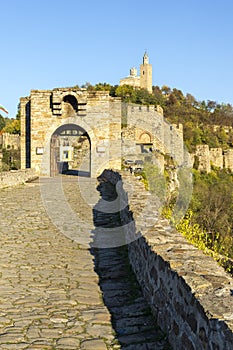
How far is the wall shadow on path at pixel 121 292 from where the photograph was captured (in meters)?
3.42

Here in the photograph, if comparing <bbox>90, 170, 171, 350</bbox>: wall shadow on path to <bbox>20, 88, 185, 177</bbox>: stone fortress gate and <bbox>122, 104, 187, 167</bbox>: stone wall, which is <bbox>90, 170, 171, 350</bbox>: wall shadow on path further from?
<bbox>122, 104, 187, 167</bbox>: stone wall

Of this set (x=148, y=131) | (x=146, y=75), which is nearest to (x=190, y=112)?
(x=146, y=75)

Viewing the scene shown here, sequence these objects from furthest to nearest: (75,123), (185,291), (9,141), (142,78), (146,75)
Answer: (142,78) → (146,75) → (9,141) → (75,123) → (185,291)

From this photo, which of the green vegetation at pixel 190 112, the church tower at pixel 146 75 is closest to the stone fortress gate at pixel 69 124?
the green vegetation at pixel 190 112

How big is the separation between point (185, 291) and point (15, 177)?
1313 cm

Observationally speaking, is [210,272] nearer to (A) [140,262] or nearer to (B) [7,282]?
(A) [140,262]

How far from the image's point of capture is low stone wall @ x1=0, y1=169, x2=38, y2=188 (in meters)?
14.3

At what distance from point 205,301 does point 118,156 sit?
16.6 m

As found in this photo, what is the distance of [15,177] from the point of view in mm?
15414

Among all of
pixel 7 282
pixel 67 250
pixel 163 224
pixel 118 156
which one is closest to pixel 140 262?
pixel 163 224

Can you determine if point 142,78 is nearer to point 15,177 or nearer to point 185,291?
point 15,177

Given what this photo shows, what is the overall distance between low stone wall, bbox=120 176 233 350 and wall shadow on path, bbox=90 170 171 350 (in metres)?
0.11

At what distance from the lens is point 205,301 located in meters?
2.56

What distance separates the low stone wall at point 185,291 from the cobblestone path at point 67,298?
0.22 m
